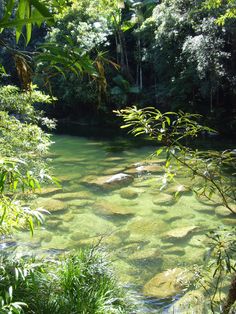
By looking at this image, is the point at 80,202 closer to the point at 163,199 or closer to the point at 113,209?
the point at 113,209

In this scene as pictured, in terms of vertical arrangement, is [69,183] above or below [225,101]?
below

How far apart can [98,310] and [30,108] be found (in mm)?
2725

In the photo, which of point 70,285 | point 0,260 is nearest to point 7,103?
point 0,260

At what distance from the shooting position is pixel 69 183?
28.8ft

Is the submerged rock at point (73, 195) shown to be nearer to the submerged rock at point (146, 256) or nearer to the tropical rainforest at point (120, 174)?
the tropical rainforest at point (120, 174)

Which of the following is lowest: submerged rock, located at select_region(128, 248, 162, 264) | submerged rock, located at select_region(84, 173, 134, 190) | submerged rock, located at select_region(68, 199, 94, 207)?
submerged rock, located at select_region(128, 248, 162, 264)

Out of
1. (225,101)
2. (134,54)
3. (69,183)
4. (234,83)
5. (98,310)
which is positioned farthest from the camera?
(134,54)

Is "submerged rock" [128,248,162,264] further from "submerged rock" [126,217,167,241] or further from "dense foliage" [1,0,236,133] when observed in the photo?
"dense foliage" [1,0,236,133]

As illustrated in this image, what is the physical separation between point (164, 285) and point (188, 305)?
0.64 metres

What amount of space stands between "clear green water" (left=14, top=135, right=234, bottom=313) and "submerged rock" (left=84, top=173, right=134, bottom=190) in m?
0.15

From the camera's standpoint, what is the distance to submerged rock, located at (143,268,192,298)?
4.03m

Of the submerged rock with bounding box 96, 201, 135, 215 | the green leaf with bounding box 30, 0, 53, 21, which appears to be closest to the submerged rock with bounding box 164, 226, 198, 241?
the submerged rock with bounding box 96, 201, 135, 215

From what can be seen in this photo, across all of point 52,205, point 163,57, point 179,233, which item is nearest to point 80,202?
point 52,205

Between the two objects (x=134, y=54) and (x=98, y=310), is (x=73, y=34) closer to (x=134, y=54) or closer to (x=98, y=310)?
(x=134, y=54)
